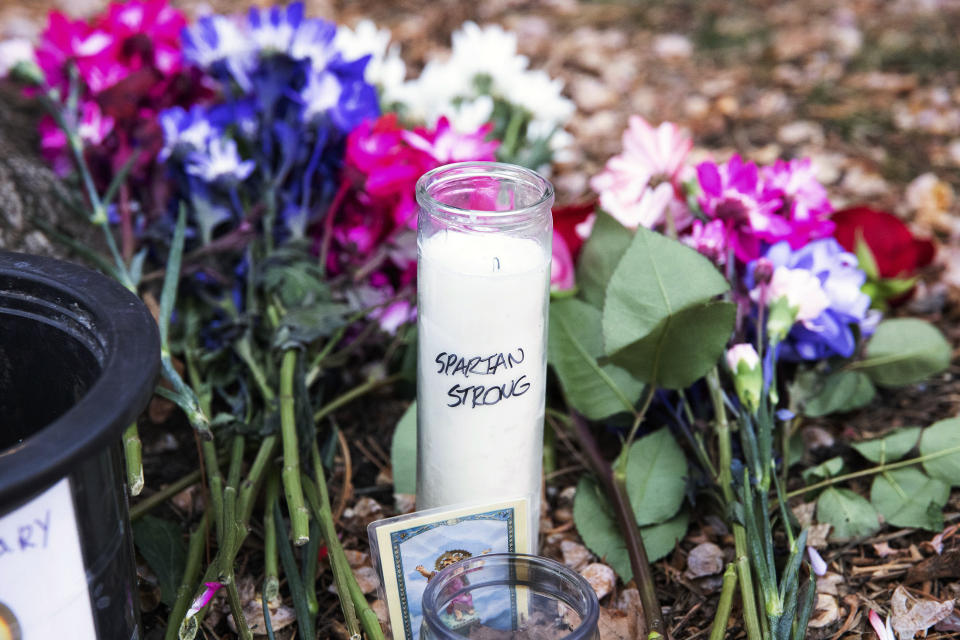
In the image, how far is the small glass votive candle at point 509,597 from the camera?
0.90 meters

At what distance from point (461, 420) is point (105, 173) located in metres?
1.08

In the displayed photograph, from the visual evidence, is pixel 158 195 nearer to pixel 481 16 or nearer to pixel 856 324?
pixel 856 324

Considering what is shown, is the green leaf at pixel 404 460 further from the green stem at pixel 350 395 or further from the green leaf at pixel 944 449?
the green leaf at pixel 944 449

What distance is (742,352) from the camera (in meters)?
1.07

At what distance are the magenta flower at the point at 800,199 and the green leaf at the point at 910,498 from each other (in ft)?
1.17

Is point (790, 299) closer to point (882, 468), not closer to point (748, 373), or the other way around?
point (748, 373)

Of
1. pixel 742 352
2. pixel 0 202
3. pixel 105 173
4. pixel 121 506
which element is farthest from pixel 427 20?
pixel 121 506

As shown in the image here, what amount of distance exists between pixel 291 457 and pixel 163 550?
0.64ft

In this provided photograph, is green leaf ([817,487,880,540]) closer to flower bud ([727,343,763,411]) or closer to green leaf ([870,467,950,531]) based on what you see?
green leaf ([870,467,950,531])

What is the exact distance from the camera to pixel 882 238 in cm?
164

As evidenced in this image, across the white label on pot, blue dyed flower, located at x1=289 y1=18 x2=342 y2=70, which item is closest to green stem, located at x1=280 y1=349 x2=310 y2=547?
the white label on pot

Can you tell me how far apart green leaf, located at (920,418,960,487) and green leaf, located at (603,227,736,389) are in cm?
36

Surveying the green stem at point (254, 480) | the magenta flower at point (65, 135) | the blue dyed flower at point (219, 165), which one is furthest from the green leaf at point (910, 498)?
the magenta flower at point (65, 135)

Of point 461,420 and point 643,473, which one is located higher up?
point 461,420
